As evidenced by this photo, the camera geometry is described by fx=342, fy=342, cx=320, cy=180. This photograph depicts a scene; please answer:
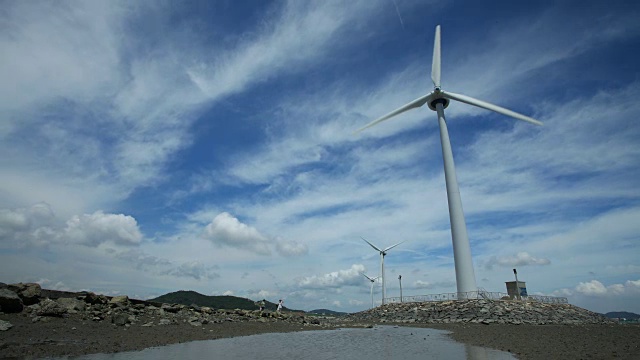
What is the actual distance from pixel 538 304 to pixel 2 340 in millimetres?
61551

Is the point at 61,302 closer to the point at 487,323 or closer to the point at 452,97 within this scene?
the point at 487,323

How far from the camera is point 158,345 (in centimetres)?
2028

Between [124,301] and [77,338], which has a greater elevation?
[124,301]

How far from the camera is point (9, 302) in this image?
22000mm

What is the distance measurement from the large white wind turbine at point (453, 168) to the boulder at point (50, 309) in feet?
164

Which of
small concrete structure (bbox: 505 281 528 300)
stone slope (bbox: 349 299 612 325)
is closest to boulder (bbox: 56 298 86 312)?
stone slope (bbox: 349 299 612 325)

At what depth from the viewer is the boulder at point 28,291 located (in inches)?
961

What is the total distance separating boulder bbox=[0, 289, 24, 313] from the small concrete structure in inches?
2456

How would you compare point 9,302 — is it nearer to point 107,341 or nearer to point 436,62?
point 107,341

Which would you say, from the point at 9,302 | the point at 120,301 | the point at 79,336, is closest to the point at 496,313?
the point at 120,301

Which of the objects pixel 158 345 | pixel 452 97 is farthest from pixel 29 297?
pixel 452 97

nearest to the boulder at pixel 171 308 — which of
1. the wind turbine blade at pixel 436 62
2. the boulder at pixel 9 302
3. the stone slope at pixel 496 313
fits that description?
the boulder at pixel 9 302

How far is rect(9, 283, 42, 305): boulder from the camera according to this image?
24406mm

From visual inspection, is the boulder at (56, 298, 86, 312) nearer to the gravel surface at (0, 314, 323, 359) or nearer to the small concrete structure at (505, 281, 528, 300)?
the gravel surface at (0, 314, 323, 359)
